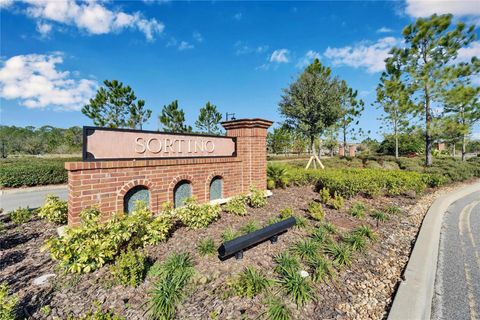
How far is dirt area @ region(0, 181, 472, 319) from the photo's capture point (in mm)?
2473

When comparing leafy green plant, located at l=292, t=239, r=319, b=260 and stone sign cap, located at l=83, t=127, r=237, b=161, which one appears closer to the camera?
leafy green plant, located at l=292, t=239, r=319, b=260

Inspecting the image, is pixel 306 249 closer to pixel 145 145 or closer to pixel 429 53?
pixel 145 145

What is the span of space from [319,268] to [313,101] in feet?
43.1

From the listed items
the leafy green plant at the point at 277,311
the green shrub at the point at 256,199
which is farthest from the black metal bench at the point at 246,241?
the green shrub at the point at 256,199

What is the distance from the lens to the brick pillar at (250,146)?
6.70 meters

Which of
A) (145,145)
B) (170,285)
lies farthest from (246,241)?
(145,145)

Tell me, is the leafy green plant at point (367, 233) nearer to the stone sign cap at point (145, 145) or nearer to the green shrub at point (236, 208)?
the green shrub at point (236, 208)

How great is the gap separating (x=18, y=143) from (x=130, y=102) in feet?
127

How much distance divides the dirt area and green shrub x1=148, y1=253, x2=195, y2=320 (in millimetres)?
99

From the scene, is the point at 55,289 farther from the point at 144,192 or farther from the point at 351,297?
the point at 351,297

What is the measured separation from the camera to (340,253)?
3.54 meters

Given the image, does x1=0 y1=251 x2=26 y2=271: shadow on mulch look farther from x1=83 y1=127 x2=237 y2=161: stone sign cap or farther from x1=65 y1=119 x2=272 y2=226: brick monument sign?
x1=83 y1=127 x2=237 y2=161: stone sign cap

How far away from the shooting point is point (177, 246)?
3816 mm

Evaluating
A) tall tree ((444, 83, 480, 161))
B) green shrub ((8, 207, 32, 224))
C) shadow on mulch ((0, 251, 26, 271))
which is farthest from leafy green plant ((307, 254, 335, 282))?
tall tree ((444, 83, 480, 161))
